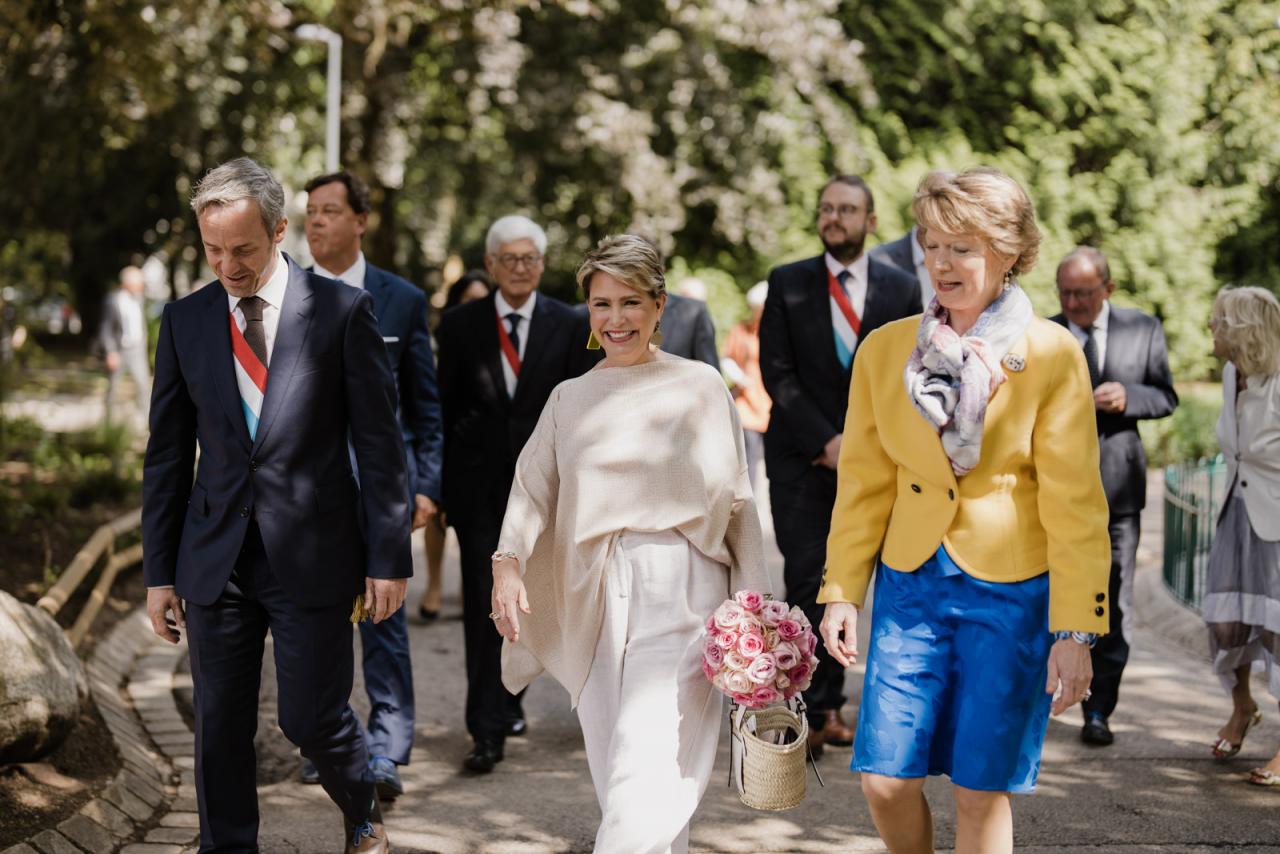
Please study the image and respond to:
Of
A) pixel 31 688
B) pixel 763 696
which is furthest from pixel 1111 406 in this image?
pixel 31 688

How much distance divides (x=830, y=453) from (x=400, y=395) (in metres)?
1.91

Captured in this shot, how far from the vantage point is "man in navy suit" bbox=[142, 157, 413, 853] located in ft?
15.4

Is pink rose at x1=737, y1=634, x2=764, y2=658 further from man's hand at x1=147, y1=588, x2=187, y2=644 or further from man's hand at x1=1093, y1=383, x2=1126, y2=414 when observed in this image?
man's hand at x1=1093, y1=383, x2=1126, y2=414

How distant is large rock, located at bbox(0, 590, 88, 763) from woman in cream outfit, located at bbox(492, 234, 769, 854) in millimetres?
2176

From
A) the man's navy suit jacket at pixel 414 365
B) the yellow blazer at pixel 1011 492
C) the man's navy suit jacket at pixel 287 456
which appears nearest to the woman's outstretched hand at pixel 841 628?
the yellow blazer at pixel 1011 492

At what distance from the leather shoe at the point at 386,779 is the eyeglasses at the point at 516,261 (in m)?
2.28

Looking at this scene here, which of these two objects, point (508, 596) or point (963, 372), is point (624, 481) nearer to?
point (508, 596)

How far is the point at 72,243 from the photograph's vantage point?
3797 cm

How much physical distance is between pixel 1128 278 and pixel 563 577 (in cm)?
1819

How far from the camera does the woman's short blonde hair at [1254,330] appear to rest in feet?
21.3

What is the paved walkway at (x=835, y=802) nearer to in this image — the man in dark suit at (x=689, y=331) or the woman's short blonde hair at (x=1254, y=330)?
the woman's short blonde hair at (x=1254, y=330)

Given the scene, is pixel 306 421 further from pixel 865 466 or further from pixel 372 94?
pixel 372 94

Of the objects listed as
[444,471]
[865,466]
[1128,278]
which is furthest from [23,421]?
[1128,278]

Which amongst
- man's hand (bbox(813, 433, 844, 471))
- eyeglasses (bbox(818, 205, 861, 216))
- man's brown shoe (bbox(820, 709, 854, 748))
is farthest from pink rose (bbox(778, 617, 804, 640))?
eyeglasses (bbox(818, 205, 861, 216))
